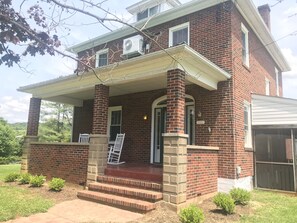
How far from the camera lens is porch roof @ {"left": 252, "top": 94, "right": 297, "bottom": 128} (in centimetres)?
890

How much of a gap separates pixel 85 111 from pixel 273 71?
9933 millimetres

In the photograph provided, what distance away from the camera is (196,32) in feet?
31.9

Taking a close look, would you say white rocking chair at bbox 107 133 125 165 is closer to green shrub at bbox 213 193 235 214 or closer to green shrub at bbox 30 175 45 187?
green shrub at bbox 30 175 45 187

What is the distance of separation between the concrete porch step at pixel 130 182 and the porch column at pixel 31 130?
4.24 metres

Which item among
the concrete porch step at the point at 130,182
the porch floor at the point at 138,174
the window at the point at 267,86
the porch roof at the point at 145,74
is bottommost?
the concrete porch step at the point at 130,182

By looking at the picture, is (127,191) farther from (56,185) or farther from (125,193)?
(56,185)

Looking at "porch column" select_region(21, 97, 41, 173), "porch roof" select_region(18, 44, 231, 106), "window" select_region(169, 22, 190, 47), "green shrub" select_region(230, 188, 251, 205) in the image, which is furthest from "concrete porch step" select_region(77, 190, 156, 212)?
"window" select_region(169, 22, 190, 47)

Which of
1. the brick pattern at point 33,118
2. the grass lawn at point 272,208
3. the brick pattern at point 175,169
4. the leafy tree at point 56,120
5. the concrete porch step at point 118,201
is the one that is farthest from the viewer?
the leafy tree at point 56,120

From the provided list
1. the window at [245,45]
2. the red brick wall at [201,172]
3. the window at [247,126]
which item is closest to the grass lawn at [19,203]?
the red brick wall at [201,172]

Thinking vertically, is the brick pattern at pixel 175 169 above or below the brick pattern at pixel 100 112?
below

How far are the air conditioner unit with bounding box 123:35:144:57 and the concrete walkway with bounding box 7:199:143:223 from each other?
6.09m

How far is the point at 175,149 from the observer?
6.21 meters

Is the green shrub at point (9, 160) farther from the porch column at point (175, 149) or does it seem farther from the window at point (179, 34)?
the porch column at point (175, 149)

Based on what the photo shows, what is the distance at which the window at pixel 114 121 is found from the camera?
38.7ft
